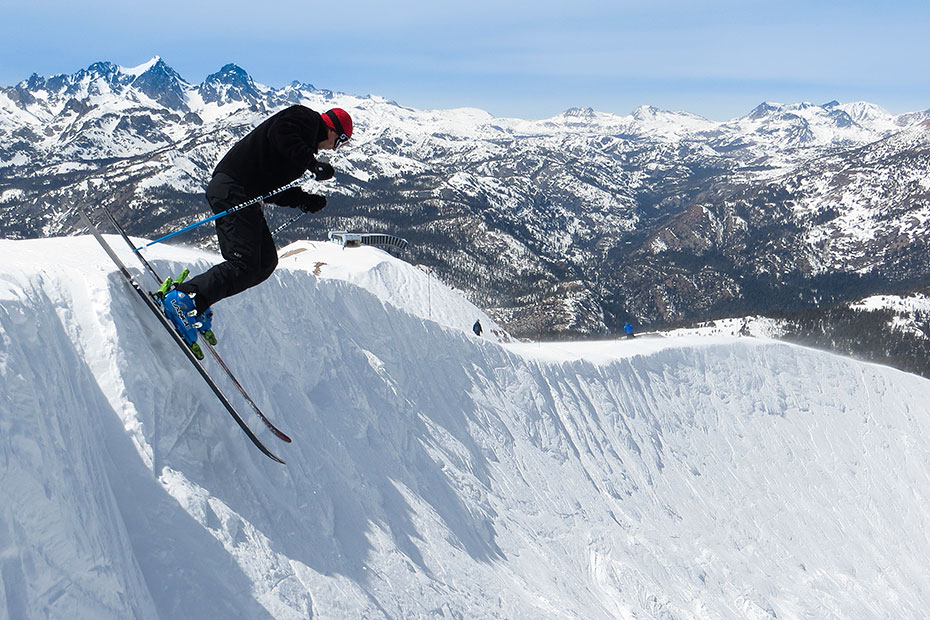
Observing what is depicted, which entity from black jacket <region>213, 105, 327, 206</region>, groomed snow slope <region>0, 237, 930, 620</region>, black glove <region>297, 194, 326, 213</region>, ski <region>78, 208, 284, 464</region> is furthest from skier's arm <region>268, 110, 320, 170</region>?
groomed snow slope <region>0, 237, 930, 620</region>

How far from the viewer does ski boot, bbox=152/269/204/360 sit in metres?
8.34

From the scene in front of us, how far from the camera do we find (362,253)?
60312 mm

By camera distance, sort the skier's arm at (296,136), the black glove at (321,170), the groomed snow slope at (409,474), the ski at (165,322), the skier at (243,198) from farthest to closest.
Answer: the ski at (165,322)
the skier at (243,198)
the black glove at (321,170)
the skier's arm at (296,136)
the groomed snow slope at (409,474)

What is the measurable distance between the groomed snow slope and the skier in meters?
1.25

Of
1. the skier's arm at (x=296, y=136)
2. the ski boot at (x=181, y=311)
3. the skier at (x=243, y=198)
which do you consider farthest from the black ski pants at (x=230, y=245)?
the skier's arm at (x=296, y=136)

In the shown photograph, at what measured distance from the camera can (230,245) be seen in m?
8.48

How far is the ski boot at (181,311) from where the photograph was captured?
8344 mm

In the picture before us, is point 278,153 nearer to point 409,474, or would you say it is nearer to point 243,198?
point 243,198

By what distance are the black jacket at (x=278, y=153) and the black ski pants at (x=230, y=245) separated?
199 mm

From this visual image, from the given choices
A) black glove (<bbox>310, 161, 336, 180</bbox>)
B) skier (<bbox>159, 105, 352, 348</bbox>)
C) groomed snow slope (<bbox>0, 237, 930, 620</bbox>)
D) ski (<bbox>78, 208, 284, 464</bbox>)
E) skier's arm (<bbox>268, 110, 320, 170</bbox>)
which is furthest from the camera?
ski (<bbox>78, 208, 284, 464</bbox>)

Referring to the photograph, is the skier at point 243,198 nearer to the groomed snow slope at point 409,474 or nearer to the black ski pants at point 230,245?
the black ski pants at point 230,245

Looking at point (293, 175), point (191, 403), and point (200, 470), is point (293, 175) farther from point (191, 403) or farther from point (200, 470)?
point (200, 470)

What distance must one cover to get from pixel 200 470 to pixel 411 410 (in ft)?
29.3

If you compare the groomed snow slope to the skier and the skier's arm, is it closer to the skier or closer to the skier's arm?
the skier
